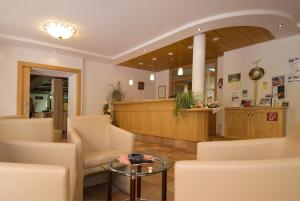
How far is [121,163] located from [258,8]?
11.5 ft

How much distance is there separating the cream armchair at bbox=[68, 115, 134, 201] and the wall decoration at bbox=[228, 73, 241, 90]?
4.24 metres

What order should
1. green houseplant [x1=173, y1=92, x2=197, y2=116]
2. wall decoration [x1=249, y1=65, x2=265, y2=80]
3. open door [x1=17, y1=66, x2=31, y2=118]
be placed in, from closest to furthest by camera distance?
green houseplant [x1=173, y1=92, x2=197, y2=116] → wall decoration [x1=249, y1=65, x2=265, y2=80] → open door [x1=17, y1=66, x2=31, y2=118]

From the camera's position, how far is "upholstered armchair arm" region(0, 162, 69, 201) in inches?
38.1

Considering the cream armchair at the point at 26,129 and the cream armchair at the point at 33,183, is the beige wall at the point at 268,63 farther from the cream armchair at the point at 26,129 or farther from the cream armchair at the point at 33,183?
the cream armchair at the point at 33,183

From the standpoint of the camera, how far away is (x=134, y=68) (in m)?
7.95

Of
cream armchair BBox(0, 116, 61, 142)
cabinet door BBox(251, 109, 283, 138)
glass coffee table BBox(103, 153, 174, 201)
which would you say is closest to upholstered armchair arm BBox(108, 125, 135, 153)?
glass coffee table BBox(103, 153, 174, 201)

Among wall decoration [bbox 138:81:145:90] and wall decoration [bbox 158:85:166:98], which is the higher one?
wall decoration [bbox 138:81:145:90]

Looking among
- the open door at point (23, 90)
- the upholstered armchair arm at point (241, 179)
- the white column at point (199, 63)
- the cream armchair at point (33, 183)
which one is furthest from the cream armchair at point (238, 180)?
the open door at point (23, 90)

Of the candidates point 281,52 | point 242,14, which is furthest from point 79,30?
point 281,52

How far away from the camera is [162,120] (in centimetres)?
507

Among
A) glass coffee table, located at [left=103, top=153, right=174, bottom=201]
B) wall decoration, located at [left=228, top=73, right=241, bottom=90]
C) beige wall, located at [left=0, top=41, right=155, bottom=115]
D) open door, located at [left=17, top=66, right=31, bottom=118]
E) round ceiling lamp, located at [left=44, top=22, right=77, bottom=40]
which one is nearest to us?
glass coffee table, located at [left=103, top=153, right=174, bottom=201]

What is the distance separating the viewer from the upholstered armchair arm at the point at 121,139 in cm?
232

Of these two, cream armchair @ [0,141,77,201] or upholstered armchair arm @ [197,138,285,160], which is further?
upholstered armchair arm @ [197,138,285,160]

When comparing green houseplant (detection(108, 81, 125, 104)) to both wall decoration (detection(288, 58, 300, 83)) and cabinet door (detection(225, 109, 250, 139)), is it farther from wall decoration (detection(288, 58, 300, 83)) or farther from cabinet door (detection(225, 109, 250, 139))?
wall decoration (detection(288, 58, 300, 83))
